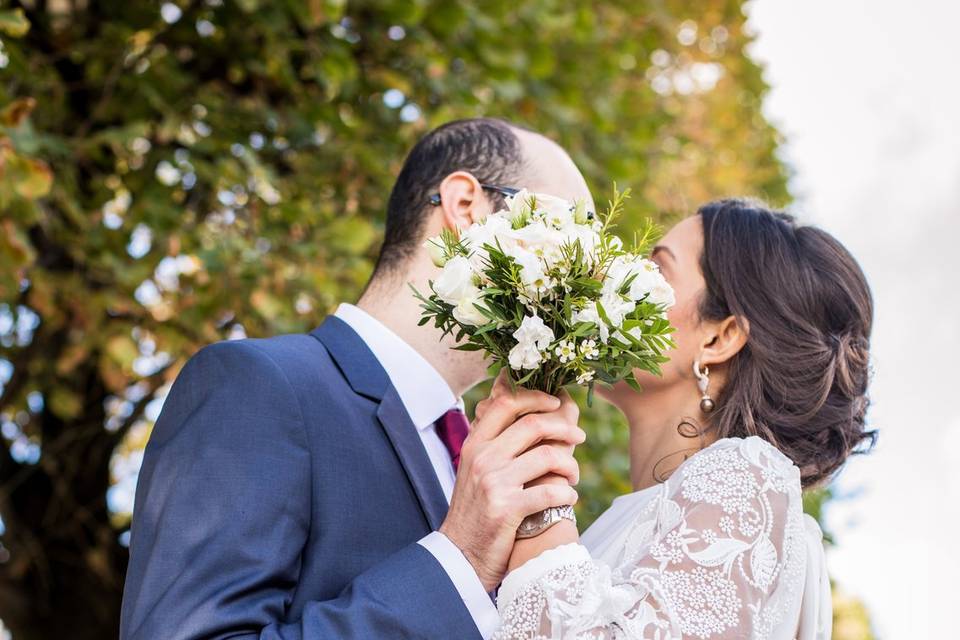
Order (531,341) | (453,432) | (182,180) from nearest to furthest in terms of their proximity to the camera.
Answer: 1. (531,341)
2. (453,432)
3. (182,180)

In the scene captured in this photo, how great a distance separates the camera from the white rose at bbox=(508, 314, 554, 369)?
201 centimetres

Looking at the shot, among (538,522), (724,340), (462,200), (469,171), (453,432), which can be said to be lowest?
(538,522)

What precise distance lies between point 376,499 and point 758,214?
4.79 feet

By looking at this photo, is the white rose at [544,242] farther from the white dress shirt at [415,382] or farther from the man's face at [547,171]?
the man's face at [547,171]

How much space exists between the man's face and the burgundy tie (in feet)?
2.45

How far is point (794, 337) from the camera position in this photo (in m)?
2.80

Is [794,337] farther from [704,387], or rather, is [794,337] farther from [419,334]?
[419,334]

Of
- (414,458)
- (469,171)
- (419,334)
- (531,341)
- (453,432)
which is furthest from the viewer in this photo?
(469,171)

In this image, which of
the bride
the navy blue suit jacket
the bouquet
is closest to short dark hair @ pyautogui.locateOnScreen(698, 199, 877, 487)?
the bride

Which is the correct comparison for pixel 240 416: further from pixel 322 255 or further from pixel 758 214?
pixel 322 255

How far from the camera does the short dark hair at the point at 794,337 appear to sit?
9.07 ft

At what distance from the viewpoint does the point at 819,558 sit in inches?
96.4

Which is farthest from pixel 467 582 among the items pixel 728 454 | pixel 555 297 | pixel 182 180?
pixel 182 180

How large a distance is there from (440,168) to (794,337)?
3.68 ft
